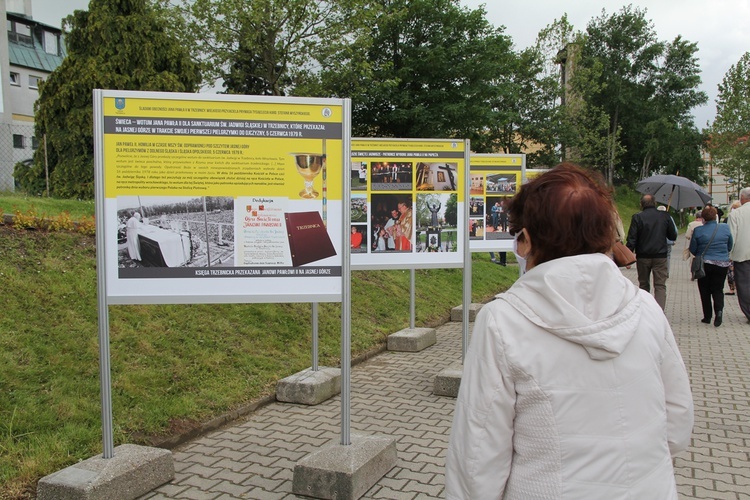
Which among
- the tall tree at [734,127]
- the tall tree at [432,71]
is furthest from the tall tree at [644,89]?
the tall tree at [432,71]

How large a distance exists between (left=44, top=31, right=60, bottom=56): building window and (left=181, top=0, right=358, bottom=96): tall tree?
1648 inches

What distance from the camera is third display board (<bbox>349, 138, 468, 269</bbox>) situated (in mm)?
6285

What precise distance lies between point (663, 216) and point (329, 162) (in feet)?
23.6

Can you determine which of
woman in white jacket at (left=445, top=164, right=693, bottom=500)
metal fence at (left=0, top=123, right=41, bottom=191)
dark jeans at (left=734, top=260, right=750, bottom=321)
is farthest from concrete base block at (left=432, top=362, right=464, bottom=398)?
metal fence at (left=0, top=123, right=41, bottom=191)

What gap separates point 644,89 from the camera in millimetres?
60469

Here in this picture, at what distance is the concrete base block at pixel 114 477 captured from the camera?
3439mm

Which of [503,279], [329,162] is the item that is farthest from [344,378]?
[503,279]

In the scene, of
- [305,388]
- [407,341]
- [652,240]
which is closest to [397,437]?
[305,388]

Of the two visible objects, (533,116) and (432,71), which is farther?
(533,116)

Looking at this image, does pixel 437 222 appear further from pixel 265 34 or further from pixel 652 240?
pixel 265 34

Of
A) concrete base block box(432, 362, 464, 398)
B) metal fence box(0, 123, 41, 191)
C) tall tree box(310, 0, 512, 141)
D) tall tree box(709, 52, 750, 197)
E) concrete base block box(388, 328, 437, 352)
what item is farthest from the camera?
tall tree box(709, 52, 750, 197)

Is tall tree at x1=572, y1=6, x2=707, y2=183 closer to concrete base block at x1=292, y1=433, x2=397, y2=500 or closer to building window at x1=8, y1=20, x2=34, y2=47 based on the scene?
building window at x1=8, y1=20, x2=34, y2=47

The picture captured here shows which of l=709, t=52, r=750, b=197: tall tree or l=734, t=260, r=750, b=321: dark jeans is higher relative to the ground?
l=709, t=52, r=750, b=197: tall tree

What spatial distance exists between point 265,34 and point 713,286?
14.8m
